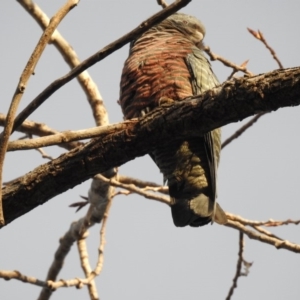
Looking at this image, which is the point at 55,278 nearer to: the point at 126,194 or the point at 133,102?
the point at 126,194

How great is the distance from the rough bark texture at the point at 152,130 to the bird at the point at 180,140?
97cm

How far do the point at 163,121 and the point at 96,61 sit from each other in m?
0.52

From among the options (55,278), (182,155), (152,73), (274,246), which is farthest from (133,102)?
(55,278)

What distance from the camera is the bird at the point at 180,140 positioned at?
4.20 meters

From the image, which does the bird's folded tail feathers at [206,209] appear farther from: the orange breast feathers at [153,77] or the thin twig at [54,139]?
the thin twig at [54,139]

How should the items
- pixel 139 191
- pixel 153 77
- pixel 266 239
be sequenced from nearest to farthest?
pixel 153 77 < pixel 266 239 < pixel 139 191

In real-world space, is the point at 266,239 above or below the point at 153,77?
below

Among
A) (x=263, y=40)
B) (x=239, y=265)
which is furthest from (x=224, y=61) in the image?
(x=239, y=265)

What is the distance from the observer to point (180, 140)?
13.5 ft

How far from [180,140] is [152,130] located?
3.31ft

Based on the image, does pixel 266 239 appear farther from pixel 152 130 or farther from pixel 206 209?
pixel 152 130

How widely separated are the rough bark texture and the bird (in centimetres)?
97

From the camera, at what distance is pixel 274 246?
4473 millimetres

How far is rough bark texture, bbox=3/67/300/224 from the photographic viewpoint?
2.76 metres
